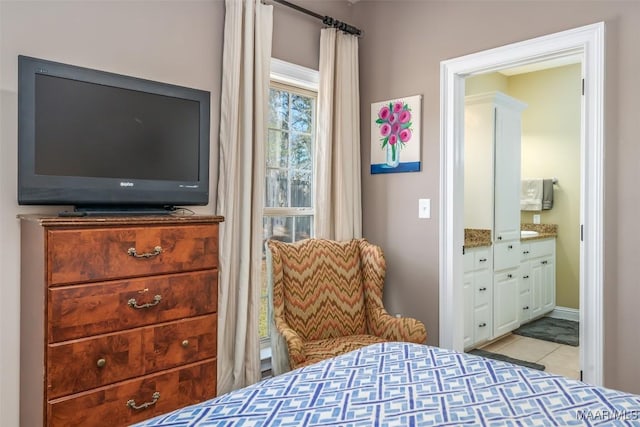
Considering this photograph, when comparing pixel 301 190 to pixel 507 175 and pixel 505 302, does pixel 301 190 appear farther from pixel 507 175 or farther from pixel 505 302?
pixel 505 302

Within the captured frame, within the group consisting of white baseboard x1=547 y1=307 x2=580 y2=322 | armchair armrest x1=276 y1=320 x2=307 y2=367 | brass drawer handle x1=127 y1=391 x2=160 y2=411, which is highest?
armchair armrest x1=276 y1=320 x2=307 y2=367

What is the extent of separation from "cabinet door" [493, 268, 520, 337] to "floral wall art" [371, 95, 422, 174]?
1581 mm

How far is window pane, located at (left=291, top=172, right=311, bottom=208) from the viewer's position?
3211 millimetres

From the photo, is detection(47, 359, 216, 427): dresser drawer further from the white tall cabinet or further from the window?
the white tall cabinet

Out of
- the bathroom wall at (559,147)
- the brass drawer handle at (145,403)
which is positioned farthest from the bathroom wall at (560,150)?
the brass drawer handle at (145,403)

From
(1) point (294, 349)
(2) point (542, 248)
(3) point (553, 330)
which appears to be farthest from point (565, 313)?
(1) point (294, 349)

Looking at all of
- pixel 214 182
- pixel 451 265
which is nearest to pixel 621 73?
pixel 451 265

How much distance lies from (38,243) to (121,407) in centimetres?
72

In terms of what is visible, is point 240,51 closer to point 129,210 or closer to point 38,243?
point 129,210

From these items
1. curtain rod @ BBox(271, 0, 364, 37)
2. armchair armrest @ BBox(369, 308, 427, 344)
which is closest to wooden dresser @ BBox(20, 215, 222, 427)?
armchair armrest @ BBox(369, 308, 427, 344)

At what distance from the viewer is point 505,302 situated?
4.09 m

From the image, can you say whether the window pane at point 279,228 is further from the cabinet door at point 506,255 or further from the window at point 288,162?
the cabinet door at point 506,255

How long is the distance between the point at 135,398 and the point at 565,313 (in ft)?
15.8

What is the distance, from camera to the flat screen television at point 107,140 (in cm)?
180
